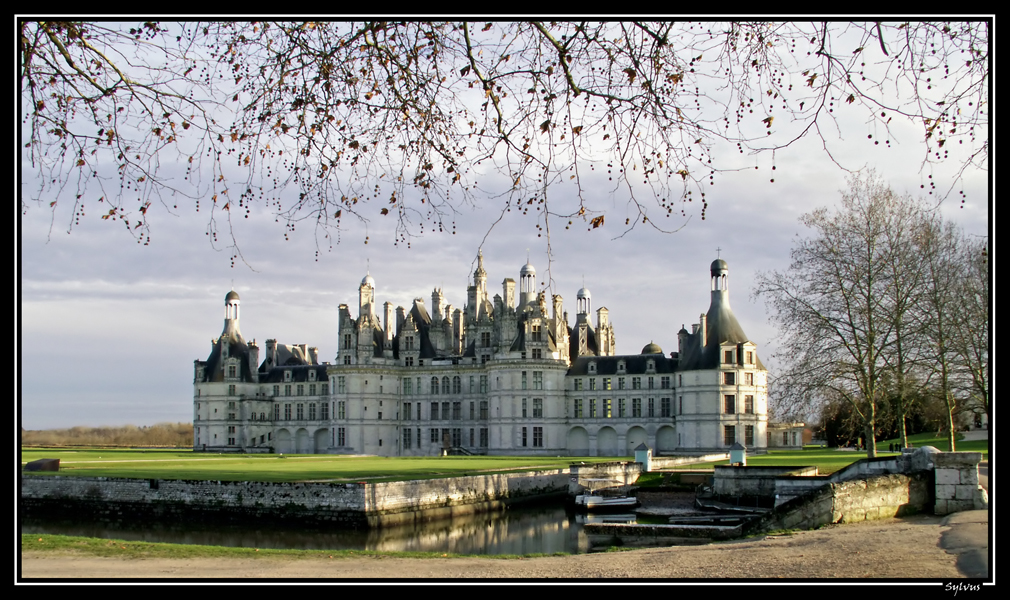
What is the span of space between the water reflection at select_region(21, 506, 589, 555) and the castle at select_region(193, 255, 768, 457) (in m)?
25.3

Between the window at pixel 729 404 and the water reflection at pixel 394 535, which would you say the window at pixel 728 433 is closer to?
the window at pixel 729 404

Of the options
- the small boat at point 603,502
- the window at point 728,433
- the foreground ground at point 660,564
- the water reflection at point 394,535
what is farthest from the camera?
the window at point 728,433

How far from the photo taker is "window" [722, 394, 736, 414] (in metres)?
53.3

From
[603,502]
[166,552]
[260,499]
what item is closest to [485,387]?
[603,502]

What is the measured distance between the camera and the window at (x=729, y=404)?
5334cm

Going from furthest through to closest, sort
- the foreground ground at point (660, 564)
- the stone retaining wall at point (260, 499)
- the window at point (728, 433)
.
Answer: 1. the window at point (728, 433)
2. the stone retaining wall at point (260, 499)
3. the foreground ground at point (660, 564)

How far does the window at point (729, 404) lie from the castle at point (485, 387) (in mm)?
60

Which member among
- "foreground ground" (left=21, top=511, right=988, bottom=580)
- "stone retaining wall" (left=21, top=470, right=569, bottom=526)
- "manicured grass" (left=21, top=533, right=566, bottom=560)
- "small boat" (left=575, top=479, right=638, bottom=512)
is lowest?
"small boat" (left=575, top=479, right=638, bottom=512)

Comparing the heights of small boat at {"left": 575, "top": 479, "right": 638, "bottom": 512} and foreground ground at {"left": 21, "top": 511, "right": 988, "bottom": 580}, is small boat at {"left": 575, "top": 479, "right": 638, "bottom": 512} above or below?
below

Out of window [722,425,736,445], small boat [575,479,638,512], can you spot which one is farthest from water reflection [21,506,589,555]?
window [722,425,736,445]

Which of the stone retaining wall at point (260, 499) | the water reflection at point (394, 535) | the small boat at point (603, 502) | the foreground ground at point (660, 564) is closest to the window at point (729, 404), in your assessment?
the small boat at point (603, 502)

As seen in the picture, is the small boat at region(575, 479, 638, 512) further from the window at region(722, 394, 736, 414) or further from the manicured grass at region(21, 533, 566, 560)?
the window at region(722, 394, 736, 414)

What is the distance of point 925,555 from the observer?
457 inches
